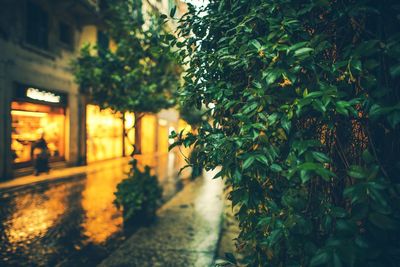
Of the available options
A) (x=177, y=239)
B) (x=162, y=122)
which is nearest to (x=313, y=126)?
(x=177, y=239)

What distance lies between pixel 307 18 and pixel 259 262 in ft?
6.25

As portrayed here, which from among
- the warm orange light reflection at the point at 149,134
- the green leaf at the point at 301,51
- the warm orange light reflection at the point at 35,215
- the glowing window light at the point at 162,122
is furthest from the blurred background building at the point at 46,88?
the glowing window light at the point at 162,122

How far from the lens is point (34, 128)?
1365 centimetres

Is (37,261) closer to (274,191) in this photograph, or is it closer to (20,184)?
(274,191)

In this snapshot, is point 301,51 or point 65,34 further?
point 65,34

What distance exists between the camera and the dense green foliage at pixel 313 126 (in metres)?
1.38

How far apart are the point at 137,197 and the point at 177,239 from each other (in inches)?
54.9

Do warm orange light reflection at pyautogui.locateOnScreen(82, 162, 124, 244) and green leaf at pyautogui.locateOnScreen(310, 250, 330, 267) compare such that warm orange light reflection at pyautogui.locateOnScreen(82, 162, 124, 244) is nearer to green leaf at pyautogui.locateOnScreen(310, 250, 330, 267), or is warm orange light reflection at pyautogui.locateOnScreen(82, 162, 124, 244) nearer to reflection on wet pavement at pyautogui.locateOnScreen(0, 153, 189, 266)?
reflection on wet pavement at pyautogui.locateOnScreen(0, 153, 189, 266)

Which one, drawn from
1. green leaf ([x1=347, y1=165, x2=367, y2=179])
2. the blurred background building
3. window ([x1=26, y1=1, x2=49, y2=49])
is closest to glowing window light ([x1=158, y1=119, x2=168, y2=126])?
the blurred background building

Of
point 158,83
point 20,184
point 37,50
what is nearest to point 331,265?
point 158,83

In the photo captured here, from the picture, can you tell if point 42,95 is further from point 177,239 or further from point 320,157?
point 320,157

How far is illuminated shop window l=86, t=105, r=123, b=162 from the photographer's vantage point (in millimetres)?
17781

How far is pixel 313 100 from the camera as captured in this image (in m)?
1.52

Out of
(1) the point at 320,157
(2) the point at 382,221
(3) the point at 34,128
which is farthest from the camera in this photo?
(3) the point at 34,128
